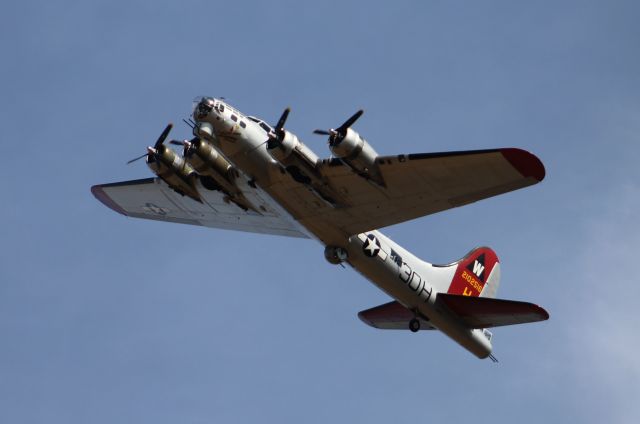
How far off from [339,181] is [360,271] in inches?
213

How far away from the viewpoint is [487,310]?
43531 millimetres

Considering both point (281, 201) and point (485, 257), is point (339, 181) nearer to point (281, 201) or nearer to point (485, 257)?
point (281, 201)

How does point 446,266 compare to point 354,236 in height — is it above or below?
above

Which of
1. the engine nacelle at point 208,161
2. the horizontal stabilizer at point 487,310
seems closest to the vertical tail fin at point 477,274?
the horizontal stabilizer at point 487,310

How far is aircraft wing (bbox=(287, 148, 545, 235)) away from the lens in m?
34.6

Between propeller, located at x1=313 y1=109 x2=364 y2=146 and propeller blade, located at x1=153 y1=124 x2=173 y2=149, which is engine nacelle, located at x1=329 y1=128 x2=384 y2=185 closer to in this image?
propeller, located at x1=313 y1=109 x2=364 y2=146

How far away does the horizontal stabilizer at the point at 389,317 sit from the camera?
45344 millimetres

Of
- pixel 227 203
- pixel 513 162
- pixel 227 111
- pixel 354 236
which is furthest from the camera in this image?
pixel 227 203

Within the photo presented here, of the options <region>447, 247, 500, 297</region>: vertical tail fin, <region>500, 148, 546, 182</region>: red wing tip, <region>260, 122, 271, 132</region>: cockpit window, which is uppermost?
<region>447, 247, 500, 297</region>: vertical tail fin

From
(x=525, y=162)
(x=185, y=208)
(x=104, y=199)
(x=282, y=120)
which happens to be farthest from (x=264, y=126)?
(x=104, y=199)

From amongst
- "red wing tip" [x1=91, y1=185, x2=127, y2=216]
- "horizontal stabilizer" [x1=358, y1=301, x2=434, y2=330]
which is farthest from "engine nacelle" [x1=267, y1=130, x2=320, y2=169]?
"red wing tip" [x1=91, y1=185, x2=127, y2=216]

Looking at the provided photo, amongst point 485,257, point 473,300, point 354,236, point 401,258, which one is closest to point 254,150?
point 354,236

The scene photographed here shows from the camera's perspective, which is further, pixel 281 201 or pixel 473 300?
pixel 473 300

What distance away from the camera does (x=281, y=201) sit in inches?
1539
